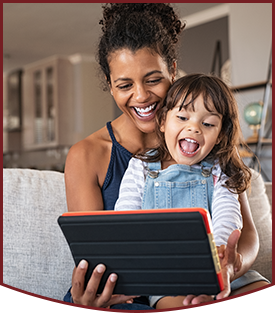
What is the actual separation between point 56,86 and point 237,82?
10.5 feet

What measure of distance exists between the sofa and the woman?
178mm

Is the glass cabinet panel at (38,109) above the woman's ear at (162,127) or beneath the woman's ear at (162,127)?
above

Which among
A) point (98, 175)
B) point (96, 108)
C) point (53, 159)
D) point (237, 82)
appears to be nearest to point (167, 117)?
point (98, 175)

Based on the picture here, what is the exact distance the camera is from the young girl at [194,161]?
3.66 ft

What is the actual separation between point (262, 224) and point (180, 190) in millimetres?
700

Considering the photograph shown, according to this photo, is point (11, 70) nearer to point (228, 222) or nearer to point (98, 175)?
point (98, 175)

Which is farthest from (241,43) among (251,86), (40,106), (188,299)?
(40,106)

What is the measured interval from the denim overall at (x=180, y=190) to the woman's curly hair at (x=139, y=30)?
0.42 meters

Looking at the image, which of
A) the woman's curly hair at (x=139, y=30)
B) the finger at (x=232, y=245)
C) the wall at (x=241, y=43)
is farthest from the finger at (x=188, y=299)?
the wall at (x=241, y=43)

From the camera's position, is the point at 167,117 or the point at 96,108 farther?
the point at 96,108

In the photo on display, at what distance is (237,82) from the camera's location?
4.01m

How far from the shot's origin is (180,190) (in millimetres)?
1156

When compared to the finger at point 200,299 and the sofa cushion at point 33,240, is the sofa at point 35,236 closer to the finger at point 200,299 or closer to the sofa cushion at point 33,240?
the sofa cushion at point 33,240

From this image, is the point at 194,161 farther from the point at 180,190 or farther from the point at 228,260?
the point at 228,260
